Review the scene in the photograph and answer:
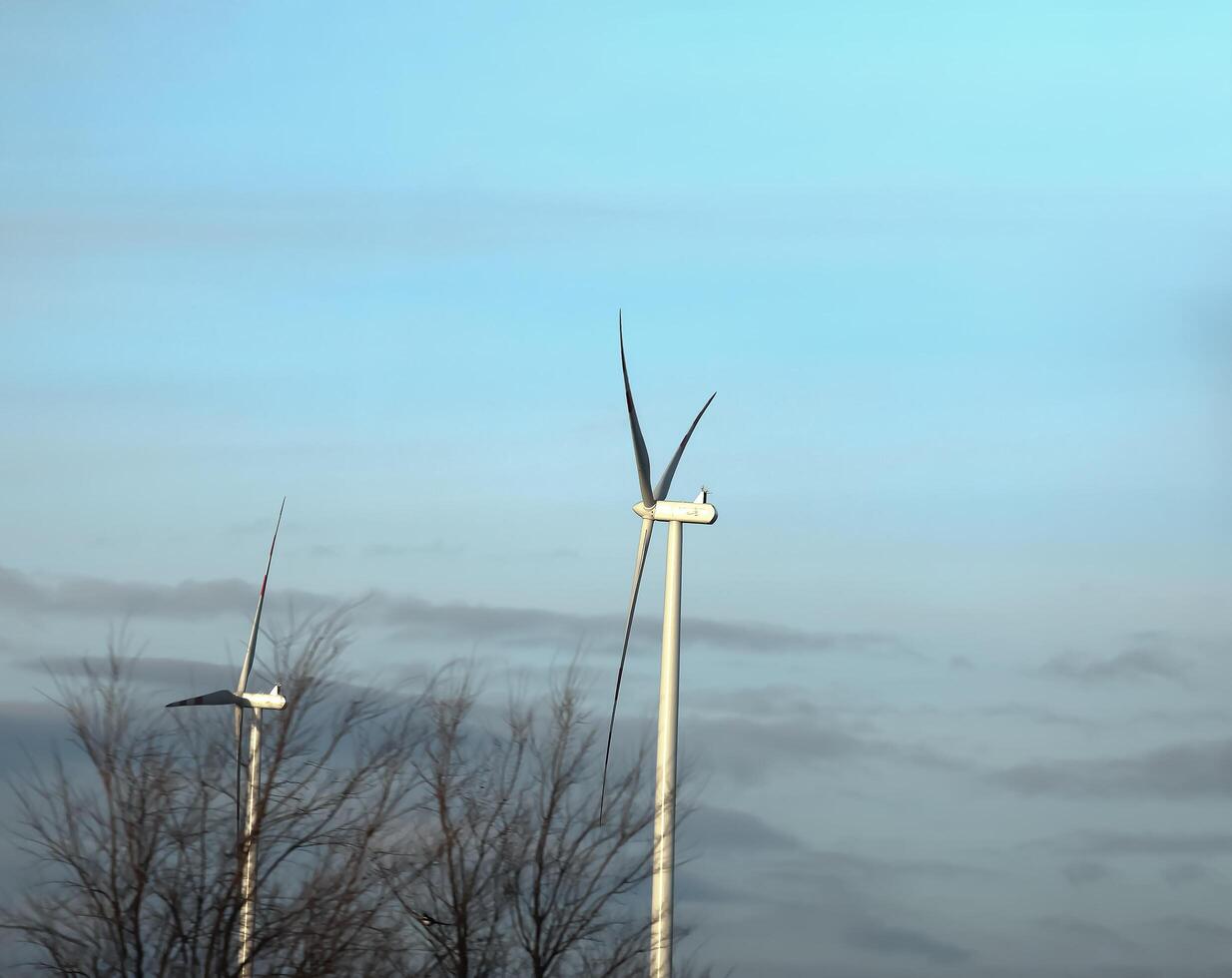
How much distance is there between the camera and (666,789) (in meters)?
24.4

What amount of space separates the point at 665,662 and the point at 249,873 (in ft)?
21.0

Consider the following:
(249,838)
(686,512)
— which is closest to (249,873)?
(249,838)

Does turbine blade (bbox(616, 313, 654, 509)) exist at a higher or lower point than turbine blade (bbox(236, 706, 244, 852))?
higher

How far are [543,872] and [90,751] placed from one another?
32.9ft

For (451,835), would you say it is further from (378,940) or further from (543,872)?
(378,940)

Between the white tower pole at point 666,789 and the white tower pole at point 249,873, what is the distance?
17.7 ft

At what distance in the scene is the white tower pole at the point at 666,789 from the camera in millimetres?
23641

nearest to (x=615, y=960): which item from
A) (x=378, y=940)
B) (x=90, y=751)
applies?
(x=378, y=940)

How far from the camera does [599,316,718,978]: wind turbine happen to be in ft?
78.9

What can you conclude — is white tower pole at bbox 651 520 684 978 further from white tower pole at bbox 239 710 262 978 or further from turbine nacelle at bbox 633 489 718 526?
white tower pole at bbox 239 710 262 978

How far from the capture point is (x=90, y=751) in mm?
25828

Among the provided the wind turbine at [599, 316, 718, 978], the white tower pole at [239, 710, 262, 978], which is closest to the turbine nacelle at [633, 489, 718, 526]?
the wind turbine at [599, 316, 718, 978]

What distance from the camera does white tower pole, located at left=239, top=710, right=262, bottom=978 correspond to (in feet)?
78.5

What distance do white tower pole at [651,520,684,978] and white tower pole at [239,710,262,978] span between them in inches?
213
